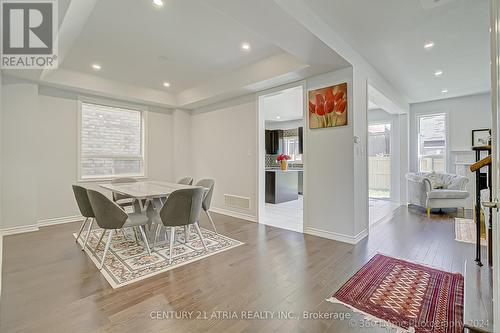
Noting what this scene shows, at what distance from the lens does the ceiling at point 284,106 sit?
17.5 ft

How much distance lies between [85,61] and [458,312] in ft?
18.1

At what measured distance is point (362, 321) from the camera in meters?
1.65

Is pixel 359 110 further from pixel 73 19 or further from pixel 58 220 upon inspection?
pixel 58 220

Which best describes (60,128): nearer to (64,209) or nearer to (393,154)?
(64,209)

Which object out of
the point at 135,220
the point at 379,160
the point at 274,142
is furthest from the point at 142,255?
the point at 379,160

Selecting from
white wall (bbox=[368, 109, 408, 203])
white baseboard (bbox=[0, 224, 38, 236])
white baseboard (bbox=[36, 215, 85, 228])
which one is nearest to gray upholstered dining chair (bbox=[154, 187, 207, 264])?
white baseboard (bbox=[0, 224, 38, 236])

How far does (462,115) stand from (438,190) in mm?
2189

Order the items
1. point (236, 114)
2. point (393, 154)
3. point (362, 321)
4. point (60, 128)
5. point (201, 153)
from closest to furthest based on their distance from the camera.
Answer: point (362, 321) < point (60, 128) < point (236, 114) < point (201, 153) < point (393, 154)

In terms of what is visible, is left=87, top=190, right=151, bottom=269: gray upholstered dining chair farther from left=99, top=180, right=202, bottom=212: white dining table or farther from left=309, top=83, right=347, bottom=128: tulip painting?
left=309, top=83, right=347, bottom=128: tulip painting

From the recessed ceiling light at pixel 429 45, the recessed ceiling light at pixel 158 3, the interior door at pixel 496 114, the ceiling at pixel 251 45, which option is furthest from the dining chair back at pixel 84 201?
the recessed ceiling light at pixel 429 45

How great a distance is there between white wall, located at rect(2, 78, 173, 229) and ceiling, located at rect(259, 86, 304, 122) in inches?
149

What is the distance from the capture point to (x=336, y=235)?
3.34 metres

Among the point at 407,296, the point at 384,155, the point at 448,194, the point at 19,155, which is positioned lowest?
the point at 407,296

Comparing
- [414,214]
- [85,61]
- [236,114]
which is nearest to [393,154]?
[414,214]
